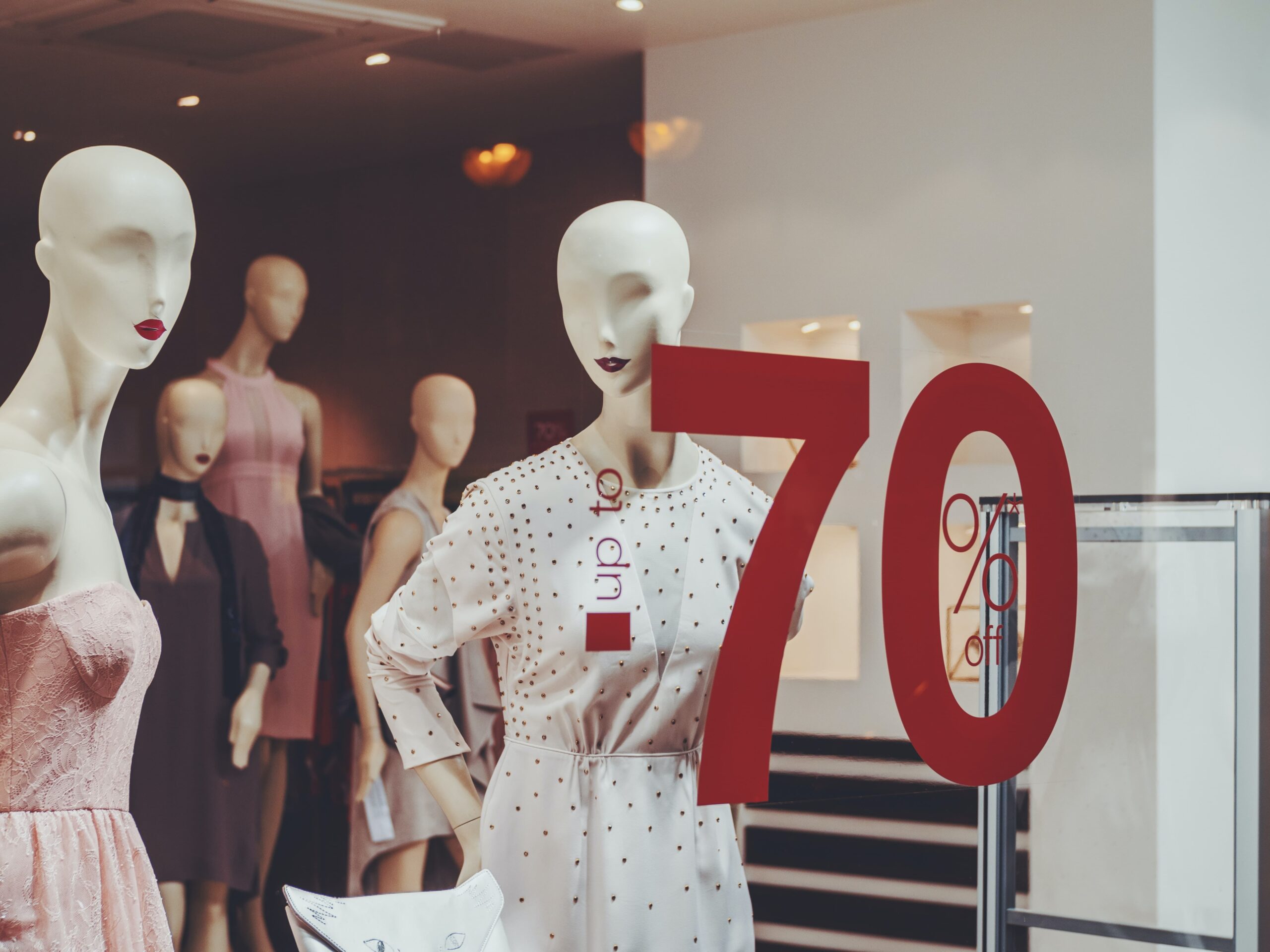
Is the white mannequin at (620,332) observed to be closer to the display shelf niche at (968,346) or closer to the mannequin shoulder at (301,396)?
the display shelf niche at (968,346)

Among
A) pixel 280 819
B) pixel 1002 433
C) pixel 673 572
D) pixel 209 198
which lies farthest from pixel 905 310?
pixel 280 819

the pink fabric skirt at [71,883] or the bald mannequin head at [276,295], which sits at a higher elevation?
the bald mannequin head at [276,295]

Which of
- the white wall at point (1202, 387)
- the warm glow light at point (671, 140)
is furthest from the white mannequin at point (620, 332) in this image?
the white wall at point (1202, 387)

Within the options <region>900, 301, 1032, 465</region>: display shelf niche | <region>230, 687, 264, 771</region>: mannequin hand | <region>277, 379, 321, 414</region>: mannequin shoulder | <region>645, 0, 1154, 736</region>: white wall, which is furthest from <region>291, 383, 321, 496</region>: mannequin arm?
<region>900, 301, 1032, 465</region>: display shelf niche

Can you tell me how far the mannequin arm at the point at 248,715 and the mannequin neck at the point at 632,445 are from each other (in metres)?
1.36

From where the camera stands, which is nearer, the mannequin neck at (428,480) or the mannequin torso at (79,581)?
the mannequin torso at (79,581)

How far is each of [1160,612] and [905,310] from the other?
93cm

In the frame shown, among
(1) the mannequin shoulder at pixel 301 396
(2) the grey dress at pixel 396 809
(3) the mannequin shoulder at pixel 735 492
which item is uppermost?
(1) the mannequin shoulder at pixel 301 396

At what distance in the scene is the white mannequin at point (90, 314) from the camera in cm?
149

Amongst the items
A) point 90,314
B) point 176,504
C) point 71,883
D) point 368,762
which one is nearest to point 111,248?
point 90,314

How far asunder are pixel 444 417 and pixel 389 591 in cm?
43

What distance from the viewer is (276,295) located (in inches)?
115

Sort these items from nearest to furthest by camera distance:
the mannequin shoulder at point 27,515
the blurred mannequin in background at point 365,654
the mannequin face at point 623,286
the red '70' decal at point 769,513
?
the mannequin shoulder at point 27,515
the mannequin face at point 623,286
the red '70' decal at point 769,513
the blurred mannequin in background at point 365,654

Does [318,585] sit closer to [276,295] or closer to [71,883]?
[276,295]
